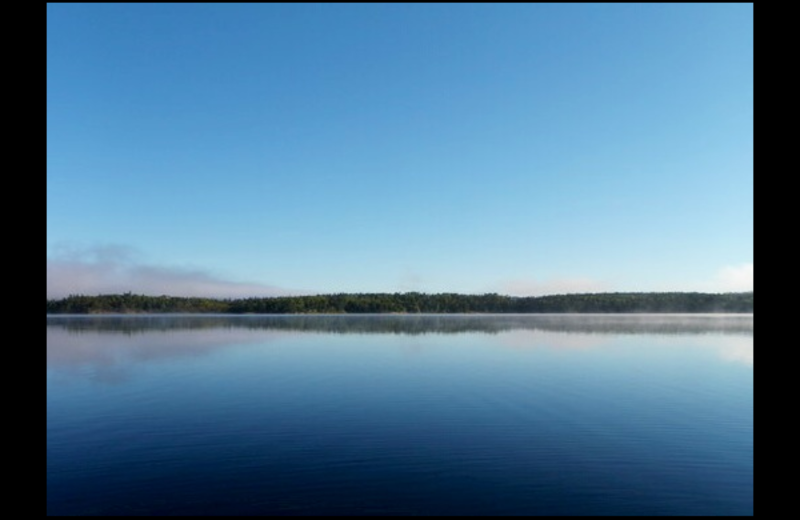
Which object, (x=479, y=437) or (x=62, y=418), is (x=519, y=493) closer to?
(x=479, y=437)

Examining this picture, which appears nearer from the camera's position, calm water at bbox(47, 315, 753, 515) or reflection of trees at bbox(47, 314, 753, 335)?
calm water at bbox(47, 315, 753, 515)

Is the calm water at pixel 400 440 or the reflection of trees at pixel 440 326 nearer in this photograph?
the calm water at pixel 400 440

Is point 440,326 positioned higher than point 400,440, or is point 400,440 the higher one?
point 400,440

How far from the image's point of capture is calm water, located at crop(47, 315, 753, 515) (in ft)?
28.3

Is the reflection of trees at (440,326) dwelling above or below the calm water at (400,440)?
below

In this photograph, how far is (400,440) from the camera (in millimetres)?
12164

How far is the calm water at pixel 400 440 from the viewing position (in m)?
8.62

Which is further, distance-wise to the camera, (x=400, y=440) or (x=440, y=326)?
(x=440, y=326)
